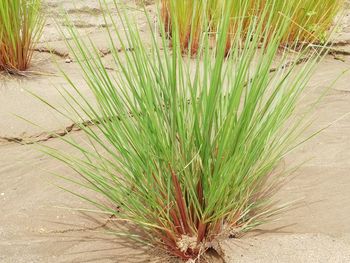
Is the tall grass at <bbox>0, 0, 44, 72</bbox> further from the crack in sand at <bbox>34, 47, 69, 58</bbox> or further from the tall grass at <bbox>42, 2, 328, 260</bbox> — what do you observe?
the tall grass at <bbox>42, 2, 328, 260</bbox>

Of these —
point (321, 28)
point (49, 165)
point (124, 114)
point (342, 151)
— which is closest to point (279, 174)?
point (342, 151)

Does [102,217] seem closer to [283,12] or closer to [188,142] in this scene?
[188,142]

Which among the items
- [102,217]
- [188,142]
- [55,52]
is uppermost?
[188,142]

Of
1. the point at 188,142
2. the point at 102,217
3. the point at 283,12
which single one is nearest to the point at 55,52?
the point at 283,12

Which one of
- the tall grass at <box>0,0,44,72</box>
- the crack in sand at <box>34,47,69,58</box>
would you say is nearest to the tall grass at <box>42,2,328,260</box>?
the tall grass at <box>0,0,44,72</box>

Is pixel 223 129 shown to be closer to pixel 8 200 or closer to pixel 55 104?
pixel 8 200

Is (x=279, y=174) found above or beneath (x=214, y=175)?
beneath
